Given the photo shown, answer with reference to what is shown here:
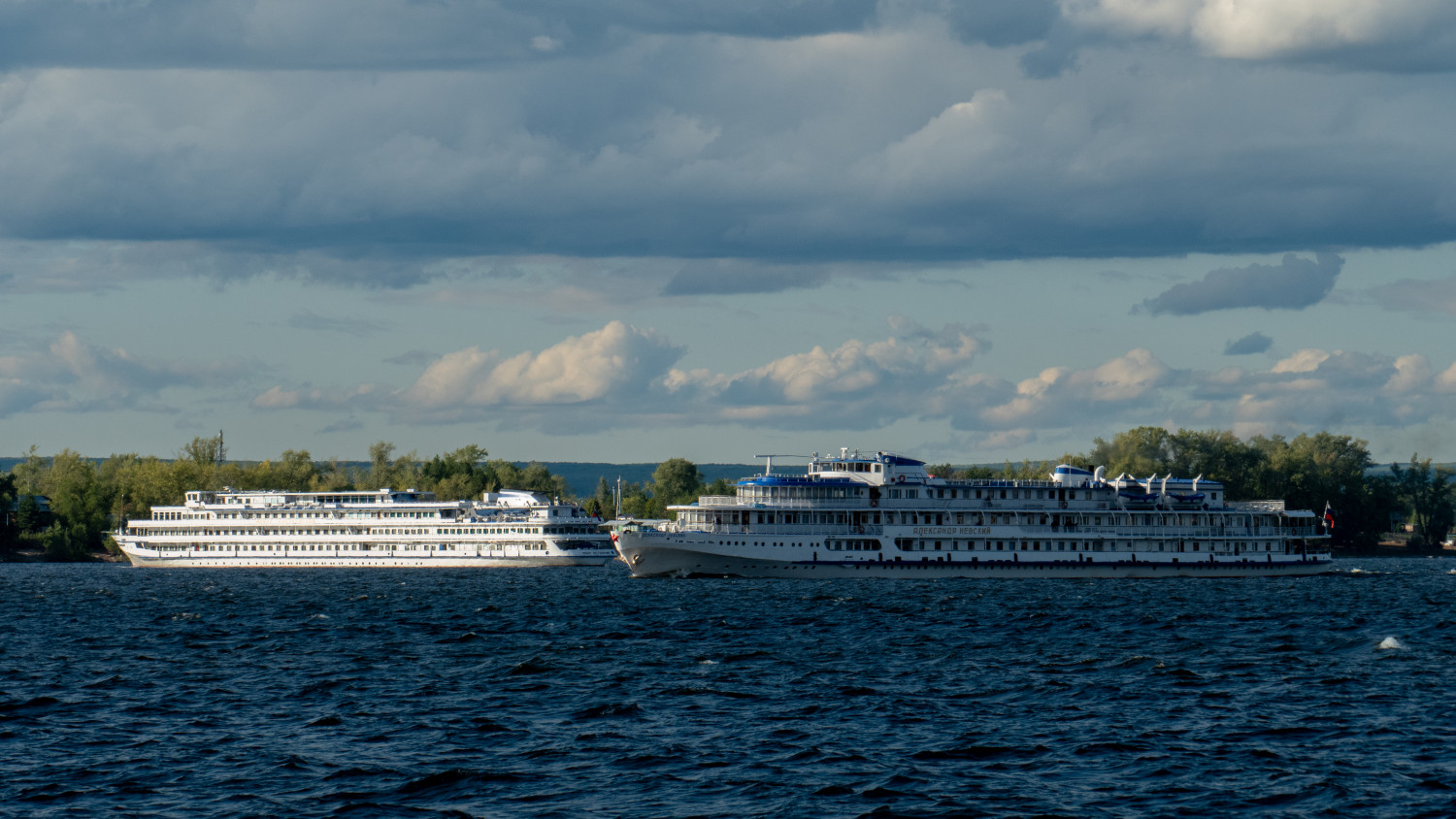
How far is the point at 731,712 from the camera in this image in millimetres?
48594

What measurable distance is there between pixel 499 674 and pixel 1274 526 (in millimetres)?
99659

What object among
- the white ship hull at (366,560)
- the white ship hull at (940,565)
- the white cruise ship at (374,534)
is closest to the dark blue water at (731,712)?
the white ship hull at (940,565)

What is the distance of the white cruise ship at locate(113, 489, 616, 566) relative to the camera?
169500 mm

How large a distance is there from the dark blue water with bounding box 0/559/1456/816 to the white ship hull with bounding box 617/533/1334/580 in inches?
1285

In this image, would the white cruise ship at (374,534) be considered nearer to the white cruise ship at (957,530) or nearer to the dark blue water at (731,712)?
the white cruise ship at (957,530)

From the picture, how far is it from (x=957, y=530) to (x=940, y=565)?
363 centimetres

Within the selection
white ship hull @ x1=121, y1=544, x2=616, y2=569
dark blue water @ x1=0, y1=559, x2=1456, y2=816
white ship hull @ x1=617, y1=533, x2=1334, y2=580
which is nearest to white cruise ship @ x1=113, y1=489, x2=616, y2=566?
white ship hull @ x1=121, y1=544, x2=616, y2=569

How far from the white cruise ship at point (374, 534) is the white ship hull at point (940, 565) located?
3808cm

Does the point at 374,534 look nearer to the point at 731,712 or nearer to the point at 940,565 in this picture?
the point at 940,565

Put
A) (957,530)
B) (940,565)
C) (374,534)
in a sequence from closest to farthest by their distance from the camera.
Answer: (940,565)
(957,530)
(374,534)

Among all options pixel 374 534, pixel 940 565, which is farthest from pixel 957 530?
pixel 374 534

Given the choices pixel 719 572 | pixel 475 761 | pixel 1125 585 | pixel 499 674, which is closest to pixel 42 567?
pixel 719 572

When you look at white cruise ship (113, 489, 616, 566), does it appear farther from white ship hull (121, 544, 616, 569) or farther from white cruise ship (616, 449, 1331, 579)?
white cruise ship (616, 449, 1331, 579)

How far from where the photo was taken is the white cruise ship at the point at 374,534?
16950cm
